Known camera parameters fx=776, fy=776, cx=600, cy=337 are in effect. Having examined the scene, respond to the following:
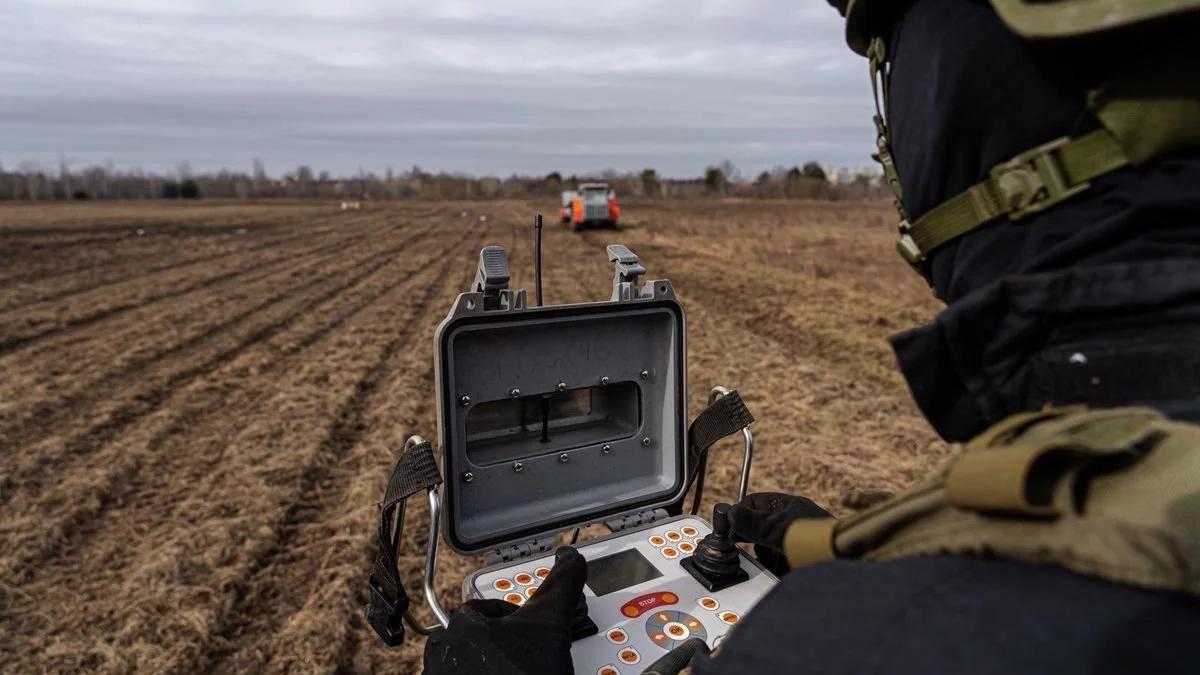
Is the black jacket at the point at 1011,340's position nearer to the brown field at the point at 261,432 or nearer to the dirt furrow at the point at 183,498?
the brown field at the point at 261,432

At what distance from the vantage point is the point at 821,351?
944 centimetres

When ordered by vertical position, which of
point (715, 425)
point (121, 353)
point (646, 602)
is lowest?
point (121, 353)

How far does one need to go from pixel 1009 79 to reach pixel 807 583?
722 millimetres

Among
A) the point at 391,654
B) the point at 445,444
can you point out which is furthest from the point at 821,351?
the point at 445,444

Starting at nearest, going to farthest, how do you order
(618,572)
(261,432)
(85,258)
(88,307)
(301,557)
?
1. (618,572)
2. (301,557)
3. (261,432)
4. (88,307)
5. (85,258)

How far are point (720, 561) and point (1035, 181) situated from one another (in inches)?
58.5

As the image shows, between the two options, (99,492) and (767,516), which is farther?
(99,492)

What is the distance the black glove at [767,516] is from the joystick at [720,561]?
0.10 feet

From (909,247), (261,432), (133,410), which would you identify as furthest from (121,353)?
(909,247)

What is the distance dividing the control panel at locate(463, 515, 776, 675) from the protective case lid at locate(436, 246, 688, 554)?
15cm

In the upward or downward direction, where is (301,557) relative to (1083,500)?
downward

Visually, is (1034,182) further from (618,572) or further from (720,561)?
(618,572)

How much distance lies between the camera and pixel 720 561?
2.23 meters

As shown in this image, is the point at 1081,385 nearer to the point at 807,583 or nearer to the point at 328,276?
the point at 807,583
